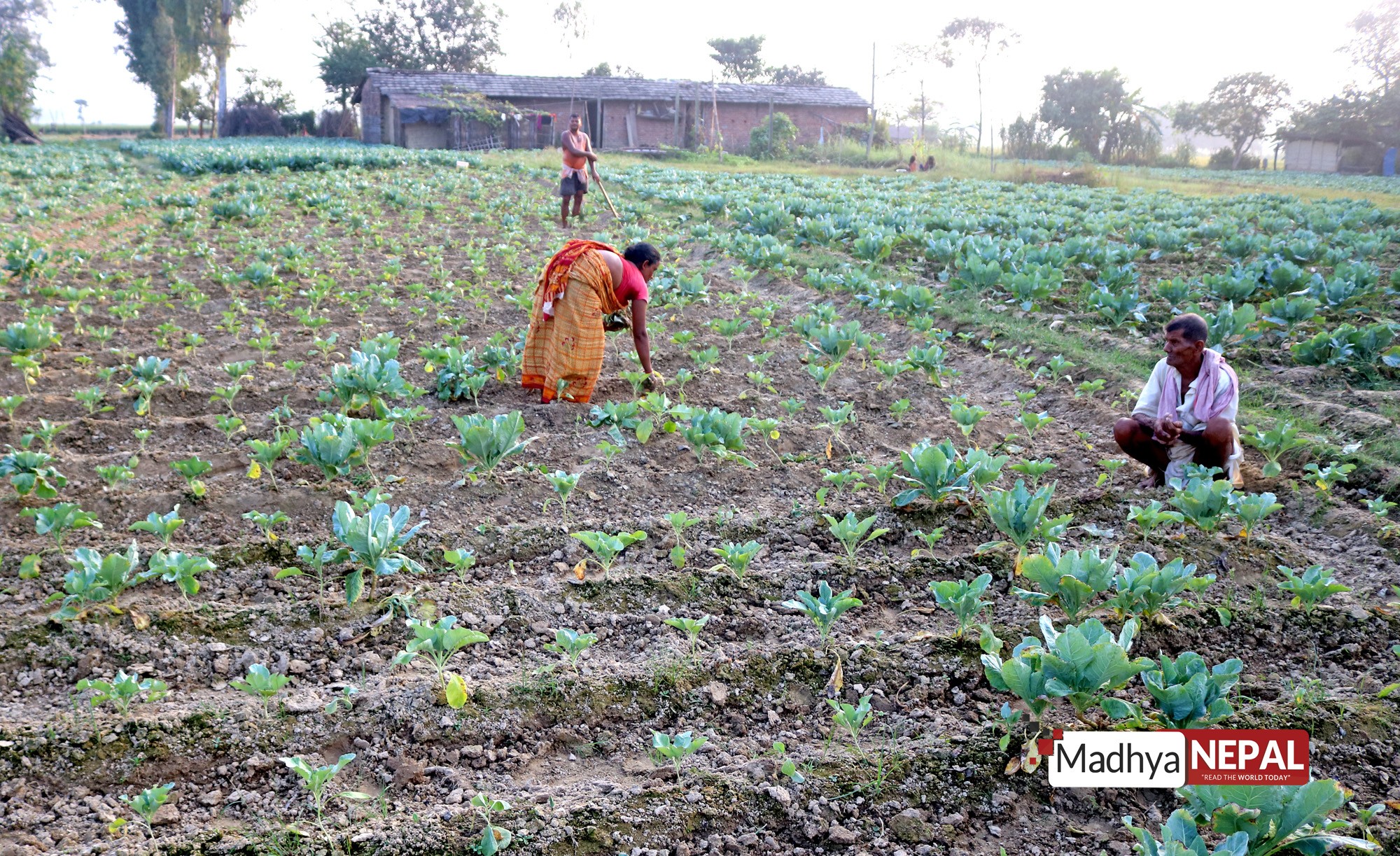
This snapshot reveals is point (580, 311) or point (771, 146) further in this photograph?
point (771, 146)

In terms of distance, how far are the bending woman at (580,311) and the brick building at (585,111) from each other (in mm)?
30795

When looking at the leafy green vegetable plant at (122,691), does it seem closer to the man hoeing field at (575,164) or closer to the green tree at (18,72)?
the man hoeing field at (575,164)

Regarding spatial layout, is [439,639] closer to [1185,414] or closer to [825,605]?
[825,605]

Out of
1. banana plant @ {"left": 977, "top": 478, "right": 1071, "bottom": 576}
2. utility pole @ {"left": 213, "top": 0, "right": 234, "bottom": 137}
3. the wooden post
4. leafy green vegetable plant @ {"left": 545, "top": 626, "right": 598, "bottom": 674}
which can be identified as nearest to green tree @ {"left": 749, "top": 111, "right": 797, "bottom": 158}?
the wooden post

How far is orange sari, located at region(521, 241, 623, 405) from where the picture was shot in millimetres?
5395

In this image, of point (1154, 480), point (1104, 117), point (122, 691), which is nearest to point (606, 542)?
point (122, 691)

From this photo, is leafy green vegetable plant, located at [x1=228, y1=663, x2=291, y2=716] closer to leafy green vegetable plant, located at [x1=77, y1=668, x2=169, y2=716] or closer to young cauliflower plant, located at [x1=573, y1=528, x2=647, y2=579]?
leafy green vegetable plant, located at [x1=77, y1=668, x2=169, y2=716]

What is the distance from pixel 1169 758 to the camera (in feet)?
8.00

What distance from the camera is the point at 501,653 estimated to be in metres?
3.02

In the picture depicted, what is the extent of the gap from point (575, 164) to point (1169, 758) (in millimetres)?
11421

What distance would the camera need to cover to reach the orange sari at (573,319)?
5.39 m

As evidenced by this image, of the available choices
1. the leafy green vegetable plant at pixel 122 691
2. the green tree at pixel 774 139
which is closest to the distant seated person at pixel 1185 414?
the leafy green vegetable plant at pixel 122 691

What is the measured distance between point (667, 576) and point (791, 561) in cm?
52

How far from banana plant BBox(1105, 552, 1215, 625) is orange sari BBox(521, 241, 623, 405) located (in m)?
3.27
